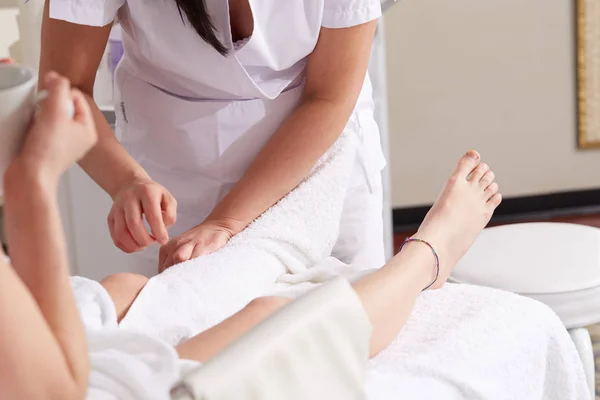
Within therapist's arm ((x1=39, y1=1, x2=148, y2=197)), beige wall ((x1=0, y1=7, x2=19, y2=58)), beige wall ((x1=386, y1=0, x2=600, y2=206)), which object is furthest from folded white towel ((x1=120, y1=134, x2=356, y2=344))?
beige wall ((x1=386, y1=0, x2=600, y2=206))

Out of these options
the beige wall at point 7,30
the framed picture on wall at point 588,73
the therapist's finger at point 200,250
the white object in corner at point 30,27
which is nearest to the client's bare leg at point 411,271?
the therapist's finger at point 200,250

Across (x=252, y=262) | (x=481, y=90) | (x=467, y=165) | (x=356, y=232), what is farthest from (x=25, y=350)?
(x=481, y=90)

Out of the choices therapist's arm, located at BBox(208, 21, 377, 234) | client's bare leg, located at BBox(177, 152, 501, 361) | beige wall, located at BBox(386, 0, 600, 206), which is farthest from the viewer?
beige wall, located at BBox(386, 0, 600, 206)

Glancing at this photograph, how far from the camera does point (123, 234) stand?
105 cm

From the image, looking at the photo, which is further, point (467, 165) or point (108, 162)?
point (467, 165)

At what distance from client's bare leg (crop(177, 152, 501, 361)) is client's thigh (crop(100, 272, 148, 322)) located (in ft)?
0.55

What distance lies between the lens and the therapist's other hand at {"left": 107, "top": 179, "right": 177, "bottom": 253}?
3.19 feet

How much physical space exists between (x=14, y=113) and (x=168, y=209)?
1.10 feet

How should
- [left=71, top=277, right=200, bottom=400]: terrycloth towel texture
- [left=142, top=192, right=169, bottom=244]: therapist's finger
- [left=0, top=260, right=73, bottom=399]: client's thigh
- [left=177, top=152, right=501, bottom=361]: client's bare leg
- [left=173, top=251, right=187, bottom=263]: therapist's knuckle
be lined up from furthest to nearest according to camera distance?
[left=173, top=251, right=187, bottom=263]: therapist's knuckle, [left=142, top=192, right=169, bottom=244]: therapist's finger, [left=177, top=152, right=501, bottom=361]: client's bare leg, [left=71, top=277, right=200, bottom=400]: terrycloth towel texture, [left=0, top=260, right=73, bottom=399]: client's thigh

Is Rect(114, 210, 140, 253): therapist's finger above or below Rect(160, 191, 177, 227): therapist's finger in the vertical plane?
below

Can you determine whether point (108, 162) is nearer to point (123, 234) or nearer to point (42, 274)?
point (123, 234)

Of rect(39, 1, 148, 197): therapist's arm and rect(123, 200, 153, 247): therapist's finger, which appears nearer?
rect(123, 200, 153, 247): therapist's finger

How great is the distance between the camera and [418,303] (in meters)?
1.09

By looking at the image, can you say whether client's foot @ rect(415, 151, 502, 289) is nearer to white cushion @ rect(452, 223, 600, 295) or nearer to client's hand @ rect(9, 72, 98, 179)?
white cushion @ rect(452, 223, 600, 295)
